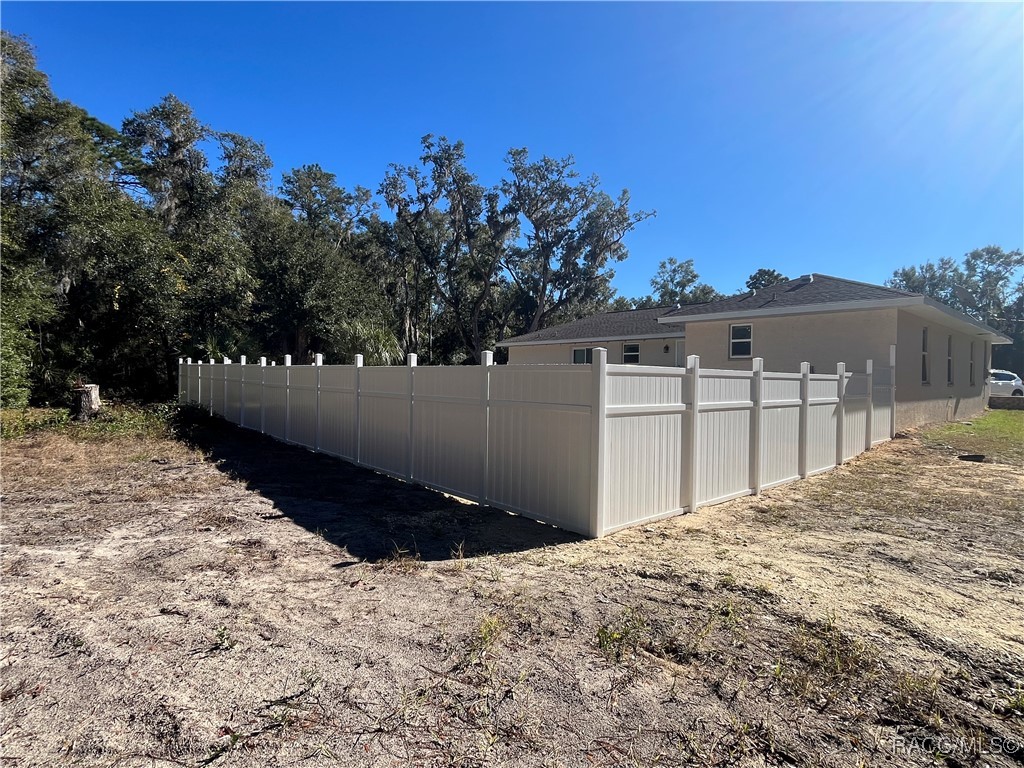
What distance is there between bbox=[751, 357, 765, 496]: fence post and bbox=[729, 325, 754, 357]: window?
8.57 m

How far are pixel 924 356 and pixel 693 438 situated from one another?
40.5 feet

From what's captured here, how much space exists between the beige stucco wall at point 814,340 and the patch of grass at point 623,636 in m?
11.8

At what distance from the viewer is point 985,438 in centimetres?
1271

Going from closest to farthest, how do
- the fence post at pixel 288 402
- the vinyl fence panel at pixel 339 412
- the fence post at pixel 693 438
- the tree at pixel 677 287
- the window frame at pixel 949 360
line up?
1. the fence post at pixel 693 438
2. the vinyl fence panel at pixel 339 412
3. the fence post at pixel 288 402
4. the window frame at pixel 949 360
5. the tree at pixel 677 287

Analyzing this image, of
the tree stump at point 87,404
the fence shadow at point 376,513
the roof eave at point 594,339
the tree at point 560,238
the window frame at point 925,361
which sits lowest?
the fence shadow at point 376,513

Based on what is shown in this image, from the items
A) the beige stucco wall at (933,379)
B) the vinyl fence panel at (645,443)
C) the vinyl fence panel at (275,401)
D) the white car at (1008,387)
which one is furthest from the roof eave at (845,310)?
the white car at (1008,387)

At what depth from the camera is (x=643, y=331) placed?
757 inches

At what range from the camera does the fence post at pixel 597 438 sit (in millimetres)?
4984

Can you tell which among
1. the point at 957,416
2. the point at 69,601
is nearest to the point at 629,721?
Result: the point at 69,601

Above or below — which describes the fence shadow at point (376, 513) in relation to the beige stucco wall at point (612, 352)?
below

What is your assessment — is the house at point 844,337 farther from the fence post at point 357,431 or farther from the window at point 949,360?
the fence post at point 357,431

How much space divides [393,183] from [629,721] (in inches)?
1314

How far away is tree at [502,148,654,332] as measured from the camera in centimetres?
3206

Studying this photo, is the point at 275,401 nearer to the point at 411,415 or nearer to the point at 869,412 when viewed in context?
the point at 411,415
